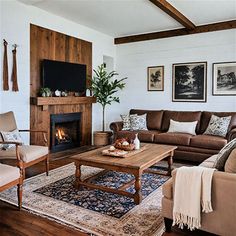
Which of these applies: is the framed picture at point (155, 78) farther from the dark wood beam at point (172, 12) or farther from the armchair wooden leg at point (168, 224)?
the armchair wooden leg at point (168, 224)

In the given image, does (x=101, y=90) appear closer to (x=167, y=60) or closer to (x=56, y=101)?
(x=56, y=101)

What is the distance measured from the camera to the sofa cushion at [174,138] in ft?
15.1

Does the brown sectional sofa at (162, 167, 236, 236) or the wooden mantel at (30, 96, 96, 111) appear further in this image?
the wooden mantel at (30, 96, 96, 111)

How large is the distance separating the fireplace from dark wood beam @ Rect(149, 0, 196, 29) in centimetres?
282

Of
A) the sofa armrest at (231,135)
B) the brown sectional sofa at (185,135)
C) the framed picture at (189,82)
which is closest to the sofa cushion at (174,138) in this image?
the brown sectional sofa at (185,135)

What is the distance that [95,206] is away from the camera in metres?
2.75

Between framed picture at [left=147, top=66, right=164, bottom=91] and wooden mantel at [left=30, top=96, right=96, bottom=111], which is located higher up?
framed picture at [left=147, top=66, right=164, bottom=91]

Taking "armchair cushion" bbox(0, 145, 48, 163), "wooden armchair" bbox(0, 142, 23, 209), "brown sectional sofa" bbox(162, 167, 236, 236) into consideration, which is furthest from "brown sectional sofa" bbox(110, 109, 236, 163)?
"wooden armchair" bbox(0, 142, 23, 209)

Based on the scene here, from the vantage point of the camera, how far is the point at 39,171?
4.00 m

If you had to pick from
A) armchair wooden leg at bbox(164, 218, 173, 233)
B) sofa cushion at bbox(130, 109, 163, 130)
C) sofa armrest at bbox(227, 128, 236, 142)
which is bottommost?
armchair wooden leg at bbox(164, 218, 173, 233)

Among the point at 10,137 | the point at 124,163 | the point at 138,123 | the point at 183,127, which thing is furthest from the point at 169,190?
the point at 138,123

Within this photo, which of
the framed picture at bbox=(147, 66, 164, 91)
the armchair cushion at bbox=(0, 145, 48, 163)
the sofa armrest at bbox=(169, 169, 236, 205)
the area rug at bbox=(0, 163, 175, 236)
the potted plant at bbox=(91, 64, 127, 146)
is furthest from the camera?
the framed picture at bbox=(147, 66, 164, 91)

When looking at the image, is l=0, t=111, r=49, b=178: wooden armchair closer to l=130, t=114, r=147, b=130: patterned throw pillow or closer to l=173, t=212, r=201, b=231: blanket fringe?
l=173, t=212, r=201, b=231: blanket fringe

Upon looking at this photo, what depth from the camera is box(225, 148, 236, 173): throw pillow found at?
6.81 ft
